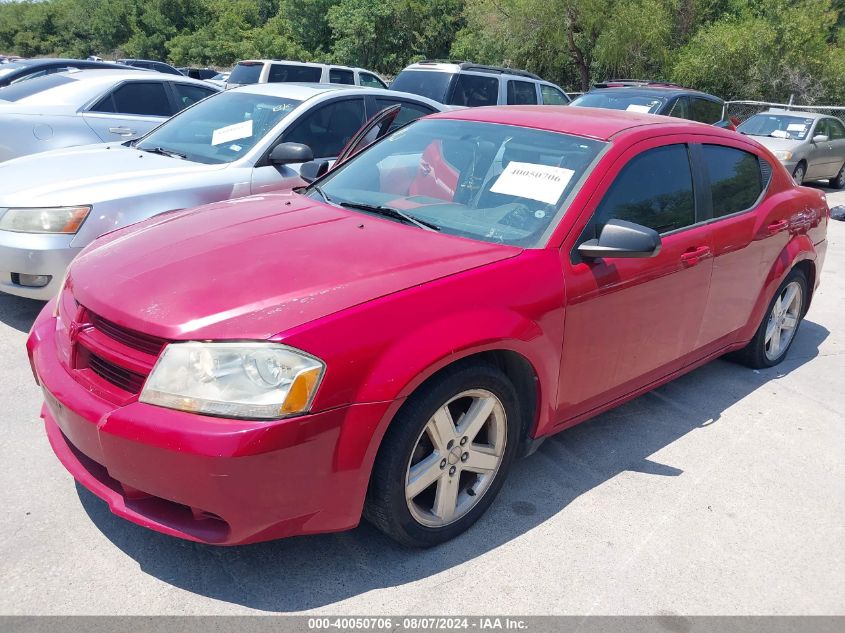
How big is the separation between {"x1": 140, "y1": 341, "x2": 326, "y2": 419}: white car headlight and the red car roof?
6.41 ft

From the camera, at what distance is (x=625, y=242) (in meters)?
3.06

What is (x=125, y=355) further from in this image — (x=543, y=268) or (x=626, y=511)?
(x=626, y=511)

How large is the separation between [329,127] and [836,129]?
41.2ft

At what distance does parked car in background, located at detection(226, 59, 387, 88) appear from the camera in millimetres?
14344

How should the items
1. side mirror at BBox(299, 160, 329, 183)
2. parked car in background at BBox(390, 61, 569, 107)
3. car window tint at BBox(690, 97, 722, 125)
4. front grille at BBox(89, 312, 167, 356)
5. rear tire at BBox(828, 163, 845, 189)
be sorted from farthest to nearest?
rear tire at BBox(828, 163, 845, 189) → car window tint at BBox(690, 97, 722, 125) → parked car in background at BBox(390, 61, 569, 107) → side mirror at BBox(299, 160, 329, 183) → front grille at BBox(89, 312, 167, 356)

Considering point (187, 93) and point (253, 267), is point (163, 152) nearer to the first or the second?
point (187, 93)

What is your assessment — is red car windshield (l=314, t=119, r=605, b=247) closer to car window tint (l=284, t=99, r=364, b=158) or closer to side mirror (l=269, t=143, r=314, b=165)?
side mirror (l=269, t=143, r=314, b=165)

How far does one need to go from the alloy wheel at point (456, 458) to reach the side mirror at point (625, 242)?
31.6 inches

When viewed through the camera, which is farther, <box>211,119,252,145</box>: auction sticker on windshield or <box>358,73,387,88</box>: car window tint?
<box>358,73,387,88</box>: car window tint

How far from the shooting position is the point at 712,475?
3.64m

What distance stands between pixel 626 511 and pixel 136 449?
6.86 ft

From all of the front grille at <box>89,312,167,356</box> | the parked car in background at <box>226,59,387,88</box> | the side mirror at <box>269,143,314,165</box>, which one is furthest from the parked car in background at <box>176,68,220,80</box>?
the front grille at <box>89,312,167,356</box>

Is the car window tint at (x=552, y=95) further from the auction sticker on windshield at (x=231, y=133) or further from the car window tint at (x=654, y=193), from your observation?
the car window tint at (x=654, y=193)

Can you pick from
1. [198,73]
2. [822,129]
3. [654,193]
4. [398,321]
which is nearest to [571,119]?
[654,193]
